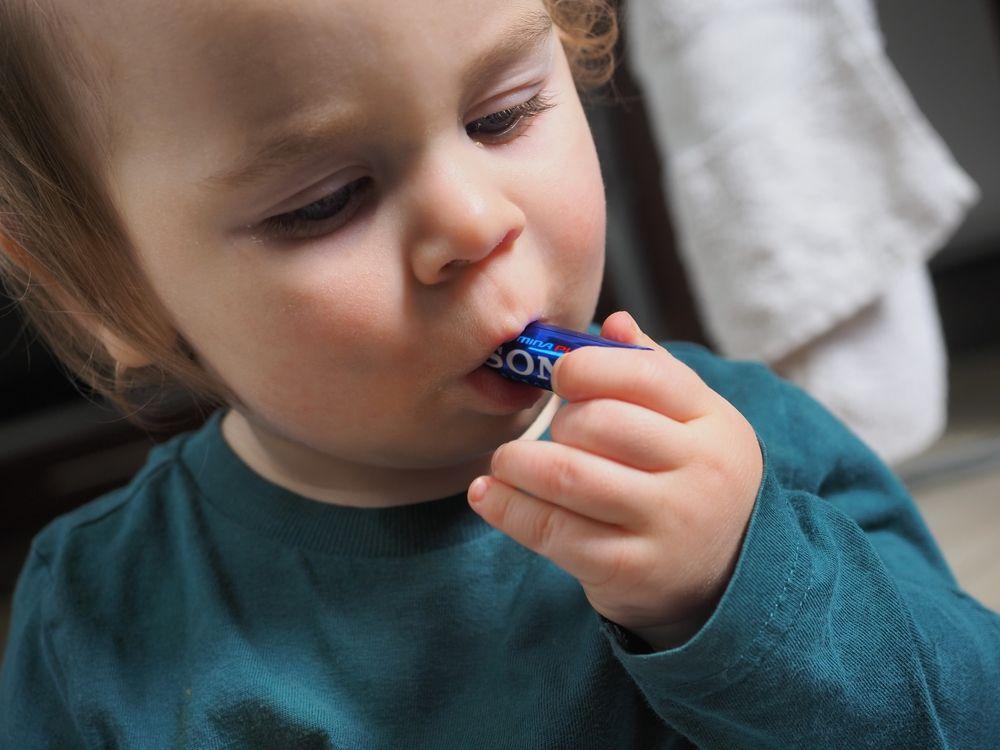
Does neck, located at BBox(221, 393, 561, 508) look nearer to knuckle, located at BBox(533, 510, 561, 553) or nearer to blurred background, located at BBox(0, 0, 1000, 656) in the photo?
knuckle, located at BBox(533, 510, 561, 553)

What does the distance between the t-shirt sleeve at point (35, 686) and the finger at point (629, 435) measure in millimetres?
403


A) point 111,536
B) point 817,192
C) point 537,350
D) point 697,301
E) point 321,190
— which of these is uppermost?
point 321,190

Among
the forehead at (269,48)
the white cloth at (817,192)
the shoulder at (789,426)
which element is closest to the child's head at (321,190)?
the forehead at (269,48)

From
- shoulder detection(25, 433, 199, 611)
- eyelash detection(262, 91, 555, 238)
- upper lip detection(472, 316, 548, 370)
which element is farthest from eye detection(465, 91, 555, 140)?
shoulder detection(25, 433, 199, 611)

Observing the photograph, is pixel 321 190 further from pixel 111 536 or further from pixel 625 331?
pixel 111 536

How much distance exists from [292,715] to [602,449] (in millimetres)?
260

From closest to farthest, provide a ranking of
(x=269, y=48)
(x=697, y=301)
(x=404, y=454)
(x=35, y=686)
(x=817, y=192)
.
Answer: (x=269, y=48), (x=404, y=454), (x=35, y=686), (x=817, y=192), (x=697, y=301)

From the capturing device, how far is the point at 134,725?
0.63 m

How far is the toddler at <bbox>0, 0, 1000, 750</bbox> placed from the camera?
476mm

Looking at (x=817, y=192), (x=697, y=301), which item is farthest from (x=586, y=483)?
(x=697, y=301)

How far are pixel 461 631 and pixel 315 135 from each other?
304 mm

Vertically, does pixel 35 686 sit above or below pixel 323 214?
below

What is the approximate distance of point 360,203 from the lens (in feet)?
1.68

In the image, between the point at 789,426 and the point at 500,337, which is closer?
the point at 500,337
